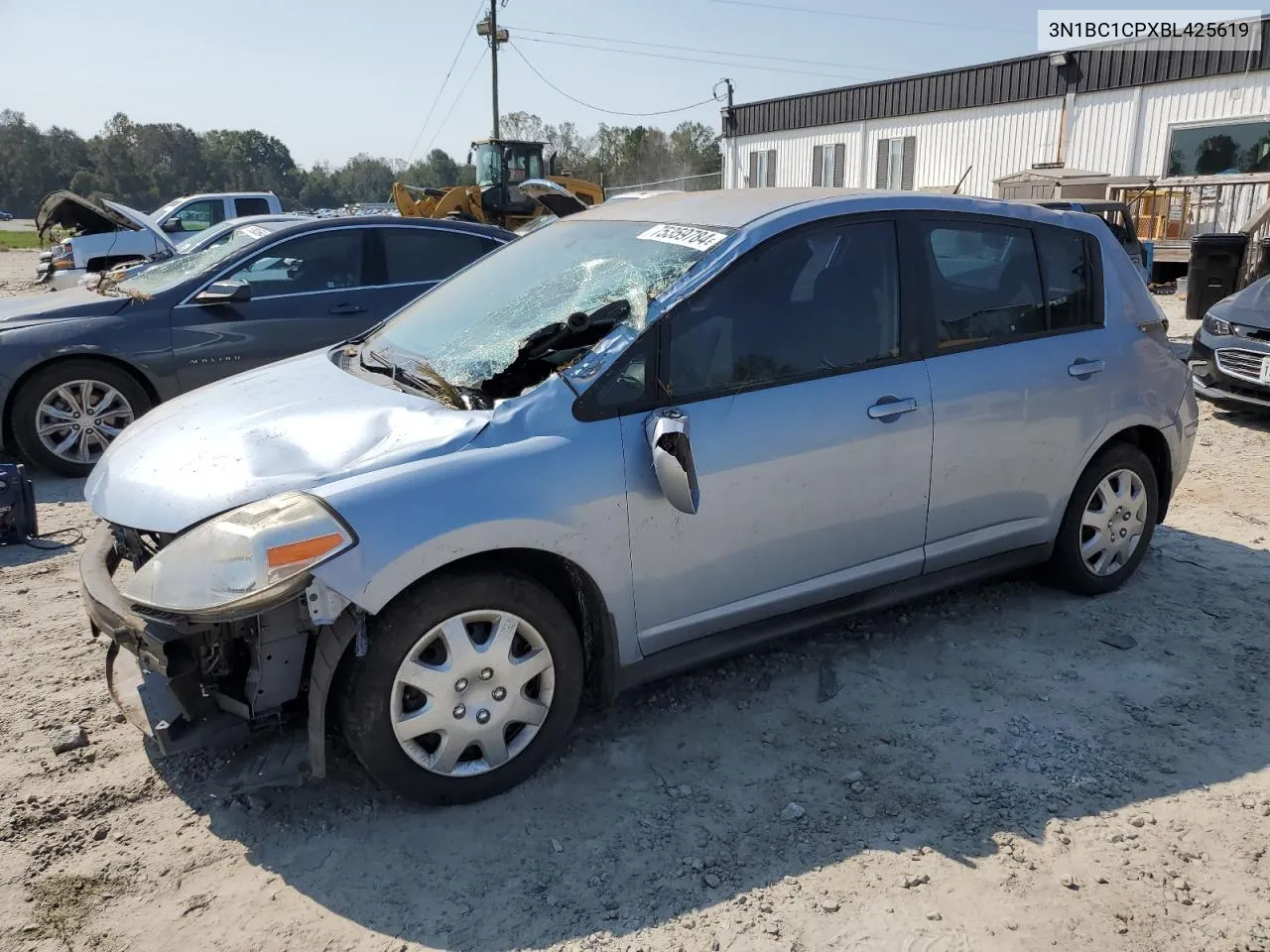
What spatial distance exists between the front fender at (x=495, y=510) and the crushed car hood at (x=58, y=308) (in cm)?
482

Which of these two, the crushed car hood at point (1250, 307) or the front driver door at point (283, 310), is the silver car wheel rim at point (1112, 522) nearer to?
the crushed car hood at point (1250, 307)

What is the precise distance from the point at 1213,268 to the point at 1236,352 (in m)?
6.40

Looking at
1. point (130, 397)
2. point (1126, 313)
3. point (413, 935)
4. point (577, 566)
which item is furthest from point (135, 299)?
point (1126, 313)

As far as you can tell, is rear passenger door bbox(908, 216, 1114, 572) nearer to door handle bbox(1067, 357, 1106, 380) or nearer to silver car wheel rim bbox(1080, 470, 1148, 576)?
door handle bbox(1067, 357, 1106, 380)

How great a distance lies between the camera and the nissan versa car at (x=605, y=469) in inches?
104

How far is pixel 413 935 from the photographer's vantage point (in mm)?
2414

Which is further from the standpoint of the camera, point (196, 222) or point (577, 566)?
point (196, 222)

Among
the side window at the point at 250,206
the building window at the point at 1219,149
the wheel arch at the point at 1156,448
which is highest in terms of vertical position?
the building window at the point at 1219,149

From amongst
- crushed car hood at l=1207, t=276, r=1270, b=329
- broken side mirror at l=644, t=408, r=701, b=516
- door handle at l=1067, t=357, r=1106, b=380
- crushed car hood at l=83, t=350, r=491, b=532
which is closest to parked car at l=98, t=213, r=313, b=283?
crushed car hood at l=83, t=350, r=491, b=532

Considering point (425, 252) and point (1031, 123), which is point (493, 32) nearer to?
point (1031, 123)

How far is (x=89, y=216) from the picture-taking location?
11.4 metres

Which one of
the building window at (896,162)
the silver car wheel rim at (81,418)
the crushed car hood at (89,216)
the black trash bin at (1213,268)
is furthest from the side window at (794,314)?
the building window at (896,162)

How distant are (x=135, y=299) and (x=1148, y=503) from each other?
629 cm

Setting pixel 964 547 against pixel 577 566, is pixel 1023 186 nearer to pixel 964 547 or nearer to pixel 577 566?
pixel 964 547
